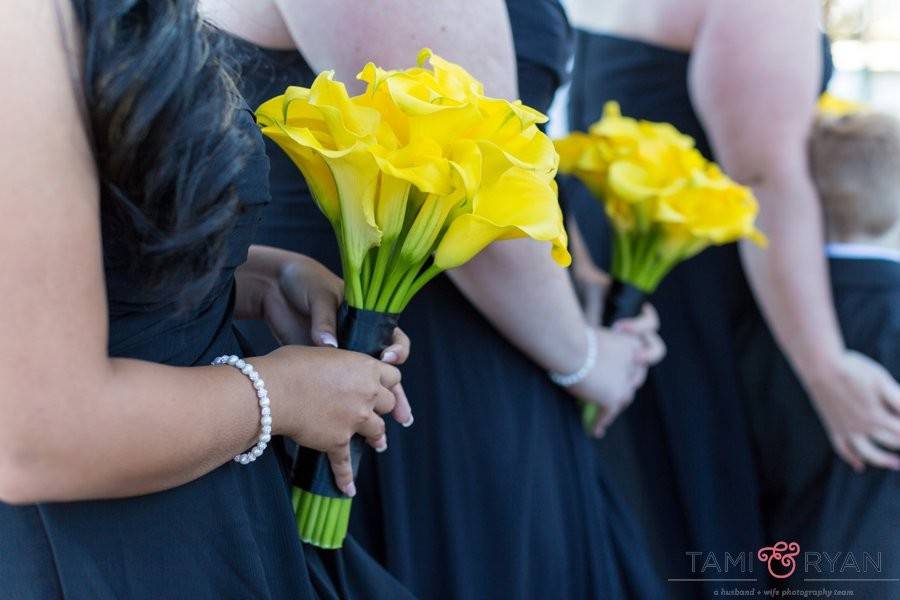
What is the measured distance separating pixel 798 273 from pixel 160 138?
1422mm

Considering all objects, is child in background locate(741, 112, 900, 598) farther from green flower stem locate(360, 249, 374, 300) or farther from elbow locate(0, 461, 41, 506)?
elbow locate(0, 461, 41, 506)

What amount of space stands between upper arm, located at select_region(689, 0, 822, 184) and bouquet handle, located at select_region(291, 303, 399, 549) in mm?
1045

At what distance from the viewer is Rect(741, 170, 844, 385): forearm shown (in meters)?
1.91

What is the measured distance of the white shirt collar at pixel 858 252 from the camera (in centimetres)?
202

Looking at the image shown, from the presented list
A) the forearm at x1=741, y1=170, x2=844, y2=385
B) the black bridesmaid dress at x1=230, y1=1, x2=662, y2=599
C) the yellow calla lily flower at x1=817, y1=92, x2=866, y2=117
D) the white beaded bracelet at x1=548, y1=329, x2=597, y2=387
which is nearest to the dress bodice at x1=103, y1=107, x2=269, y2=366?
the black bridesmaid dress at x1=230, y1=1, x2=662, y2=599

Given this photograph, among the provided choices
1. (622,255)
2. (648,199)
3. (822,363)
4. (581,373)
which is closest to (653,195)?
(648,199)

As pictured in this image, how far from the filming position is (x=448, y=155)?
914mm

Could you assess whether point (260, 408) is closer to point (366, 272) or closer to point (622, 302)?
point (366, 272)

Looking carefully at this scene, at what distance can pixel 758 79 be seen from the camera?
179 centimetres

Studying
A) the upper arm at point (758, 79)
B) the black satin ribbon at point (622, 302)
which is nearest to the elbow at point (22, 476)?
the black satin ribbon at point (622, 302)

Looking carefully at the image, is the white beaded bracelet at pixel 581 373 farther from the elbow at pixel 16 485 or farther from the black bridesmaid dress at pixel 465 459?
the elbow at pixel 16 485

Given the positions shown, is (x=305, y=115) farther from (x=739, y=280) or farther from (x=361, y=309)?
(x=739, y=280)

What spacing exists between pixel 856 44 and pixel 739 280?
4.78 metres

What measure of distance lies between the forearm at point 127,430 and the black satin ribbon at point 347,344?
0.14 metres
